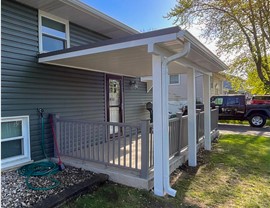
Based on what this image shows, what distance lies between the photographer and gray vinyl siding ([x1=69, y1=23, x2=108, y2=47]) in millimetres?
5688

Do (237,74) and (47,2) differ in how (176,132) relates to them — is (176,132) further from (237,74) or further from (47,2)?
(237,74)

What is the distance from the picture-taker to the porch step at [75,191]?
299cm

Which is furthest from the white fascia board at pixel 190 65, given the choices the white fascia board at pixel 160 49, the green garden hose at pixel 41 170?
the green garden hose at pixel 41 170

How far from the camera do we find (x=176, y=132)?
4855 mm

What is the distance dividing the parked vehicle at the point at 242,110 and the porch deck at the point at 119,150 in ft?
24.3

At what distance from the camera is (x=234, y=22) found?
39.9 feet

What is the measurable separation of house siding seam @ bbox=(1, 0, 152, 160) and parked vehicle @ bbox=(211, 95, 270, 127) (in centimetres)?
853

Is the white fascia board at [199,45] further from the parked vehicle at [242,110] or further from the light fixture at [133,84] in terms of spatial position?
the parked vehicle at [242,110]

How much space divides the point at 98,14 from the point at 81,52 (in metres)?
1.82

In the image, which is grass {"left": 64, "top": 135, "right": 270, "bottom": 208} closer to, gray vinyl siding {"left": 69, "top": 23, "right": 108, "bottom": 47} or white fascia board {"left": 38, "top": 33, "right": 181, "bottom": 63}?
white fascia board {"left": 38, "top": 33, "right": 181, "bottom": 63}

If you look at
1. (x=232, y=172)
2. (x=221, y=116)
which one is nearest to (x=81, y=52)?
(x=232, y=172)

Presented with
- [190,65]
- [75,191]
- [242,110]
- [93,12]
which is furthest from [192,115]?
[242,110]

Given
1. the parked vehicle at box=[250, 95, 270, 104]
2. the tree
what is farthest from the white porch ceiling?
the parked vehicle at box=[250, 95, 270, 104]

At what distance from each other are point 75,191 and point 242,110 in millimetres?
10779
